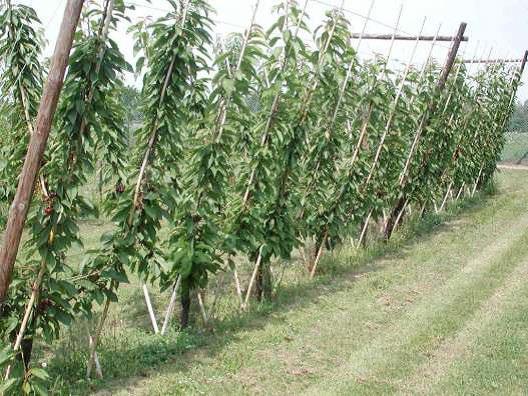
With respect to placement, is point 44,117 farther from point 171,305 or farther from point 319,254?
point 319,254

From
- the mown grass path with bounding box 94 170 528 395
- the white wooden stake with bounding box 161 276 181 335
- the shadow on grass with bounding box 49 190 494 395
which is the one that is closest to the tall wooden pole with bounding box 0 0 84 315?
the shadow on grass with bounding box 49 190 494 395

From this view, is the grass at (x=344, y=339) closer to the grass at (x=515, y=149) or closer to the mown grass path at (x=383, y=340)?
the mown grass path at (x=383, y=340)

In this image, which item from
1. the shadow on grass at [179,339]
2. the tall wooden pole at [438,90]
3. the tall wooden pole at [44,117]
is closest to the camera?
the tall wooden pole at [44,117]

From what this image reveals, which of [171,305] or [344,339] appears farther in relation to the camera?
[344,339]

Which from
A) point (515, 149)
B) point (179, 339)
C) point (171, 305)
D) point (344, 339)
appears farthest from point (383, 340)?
point (515, 149)

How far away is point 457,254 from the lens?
9.57 metres

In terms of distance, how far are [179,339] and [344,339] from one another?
1.81 meters

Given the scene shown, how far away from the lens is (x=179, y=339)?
18.7ft

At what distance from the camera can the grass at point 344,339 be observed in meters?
5.07

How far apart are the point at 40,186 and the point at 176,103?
1.36 meters

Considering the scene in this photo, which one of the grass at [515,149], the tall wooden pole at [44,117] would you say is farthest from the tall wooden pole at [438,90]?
the grass at [515,149]

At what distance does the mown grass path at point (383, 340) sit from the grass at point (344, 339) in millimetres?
16

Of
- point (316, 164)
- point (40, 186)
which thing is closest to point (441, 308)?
point (316, 164)

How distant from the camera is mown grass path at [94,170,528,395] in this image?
5.10 meters
